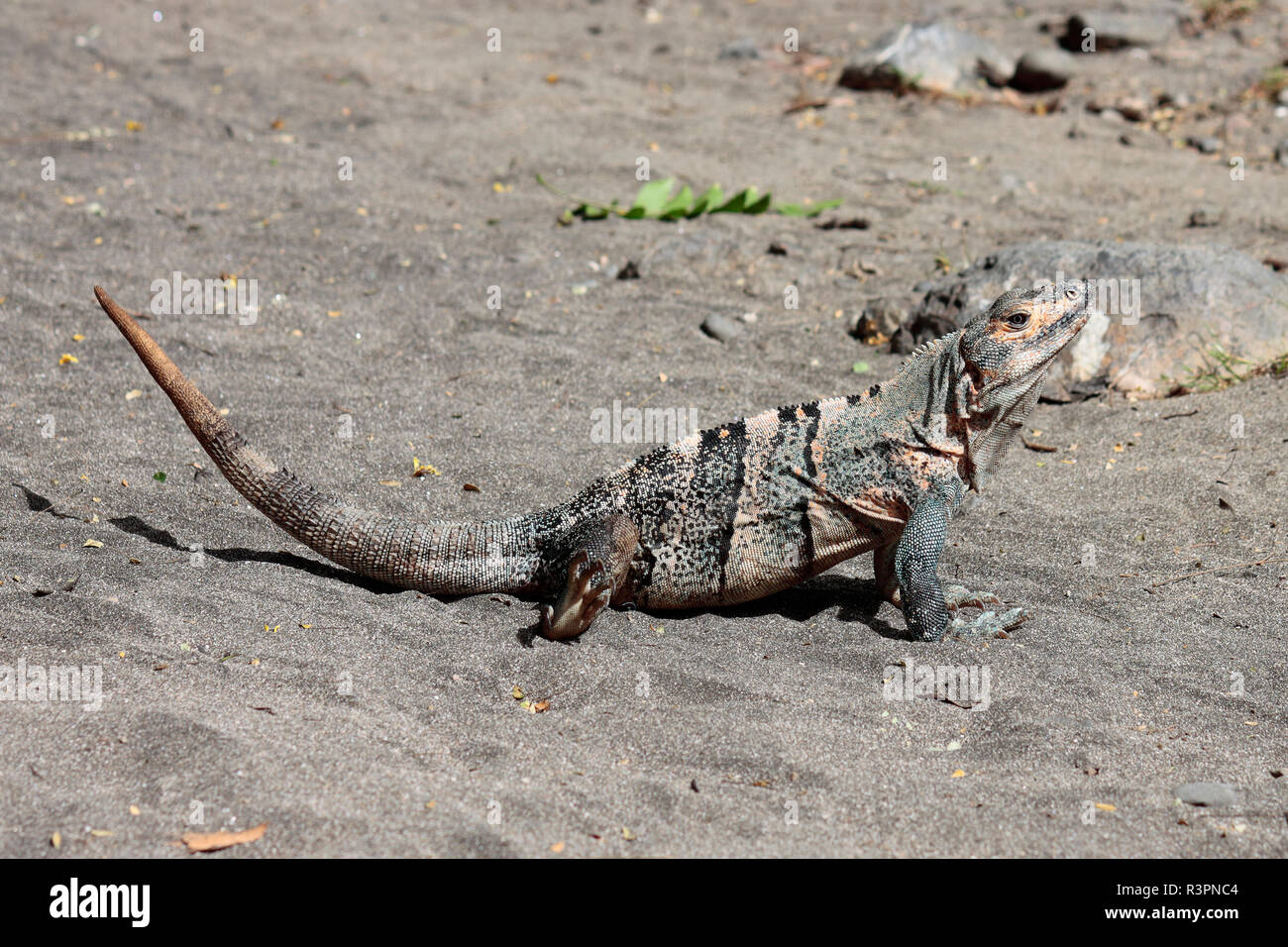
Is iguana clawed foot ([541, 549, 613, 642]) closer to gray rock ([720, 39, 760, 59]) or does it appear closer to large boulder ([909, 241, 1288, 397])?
large boulder ([909, 241, 1288, 397])

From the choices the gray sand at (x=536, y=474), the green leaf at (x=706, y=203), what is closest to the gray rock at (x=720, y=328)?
the gray sand at (x=536, y=474)

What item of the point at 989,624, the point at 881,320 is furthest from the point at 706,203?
the point at 989,624

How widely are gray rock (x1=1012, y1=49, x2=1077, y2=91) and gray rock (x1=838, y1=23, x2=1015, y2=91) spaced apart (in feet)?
0.54

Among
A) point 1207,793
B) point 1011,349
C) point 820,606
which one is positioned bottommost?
point 1207,793

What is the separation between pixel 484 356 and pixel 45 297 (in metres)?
3.04

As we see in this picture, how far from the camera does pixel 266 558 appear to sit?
5.09m

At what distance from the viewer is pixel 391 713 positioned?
399cm

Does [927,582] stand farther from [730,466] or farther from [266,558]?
[266,558]

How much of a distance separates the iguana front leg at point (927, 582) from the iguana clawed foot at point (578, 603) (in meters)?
1.30

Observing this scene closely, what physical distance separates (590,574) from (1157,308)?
4.62m

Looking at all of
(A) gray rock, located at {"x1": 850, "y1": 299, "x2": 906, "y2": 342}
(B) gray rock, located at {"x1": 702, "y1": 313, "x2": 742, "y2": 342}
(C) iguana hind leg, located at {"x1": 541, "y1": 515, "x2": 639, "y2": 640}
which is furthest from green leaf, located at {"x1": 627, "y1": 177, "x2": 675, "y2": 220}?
(C) iguana hind leg, located at {"x1": 541, "y1": 515, "x2": 639, "y2": 640}

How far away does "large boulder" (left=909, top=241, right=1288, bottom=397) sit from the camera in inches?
279
